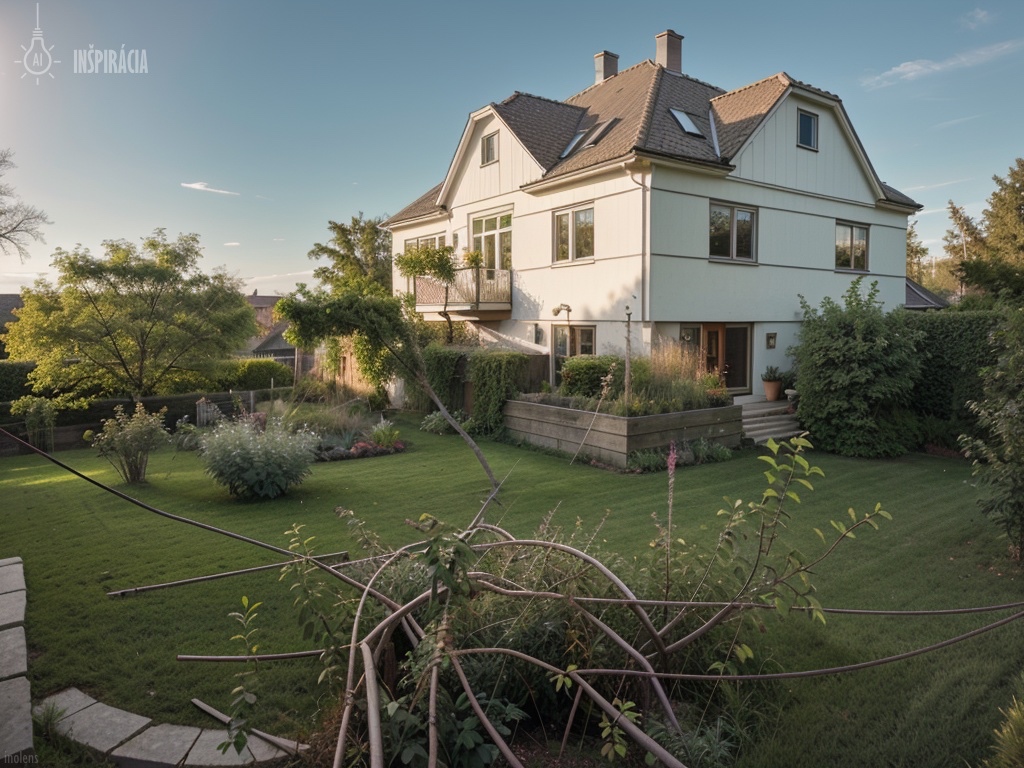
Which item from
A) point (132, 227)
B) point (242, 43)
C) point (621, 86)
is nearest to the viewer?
point (242, 43)

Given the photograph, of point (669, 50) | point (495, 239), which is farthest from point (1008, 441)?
point (669, 50)

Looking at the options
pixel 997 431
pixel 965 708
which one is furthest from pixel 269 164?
pixel 965 708

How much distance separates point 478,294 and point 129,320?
9.04 meters

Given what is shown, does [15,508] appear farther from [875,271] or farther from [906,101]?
[875,271]

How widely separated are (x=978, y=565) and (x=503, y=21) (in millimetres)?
13998

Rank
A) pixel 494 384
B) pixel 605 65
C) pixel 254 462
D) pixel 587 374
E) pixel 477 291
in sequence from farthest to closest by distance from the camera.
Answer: pixel 605 65 → pixel 477 291 → pixel 494 384 → pixel 587 374 → pixel 254 462

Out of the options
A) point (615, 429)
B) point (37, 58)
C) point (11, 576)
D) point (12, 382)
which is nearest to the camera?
point (11, 576)

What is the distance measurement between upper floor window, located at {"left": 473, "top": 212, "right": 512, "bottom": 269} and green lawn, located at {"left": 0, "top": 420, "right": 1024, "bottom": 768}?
8.49 m

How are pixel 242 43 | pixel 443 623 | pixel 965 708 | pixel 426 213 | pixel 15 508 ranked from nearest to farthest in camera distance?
pixel 443 623 < pixel 965 708 < pixel 15 508 < pixel 242 43 < pixel 426 213

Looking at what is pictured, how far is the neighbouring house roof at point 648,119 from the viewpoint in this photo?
48.9 ft

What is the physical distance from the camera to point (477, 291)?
58.0 feet

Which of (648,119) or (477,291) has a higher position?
(648,119)

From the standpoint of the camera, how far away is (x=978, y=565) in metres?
6.10

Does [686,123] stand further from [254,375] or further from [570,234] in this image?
[254,375]
